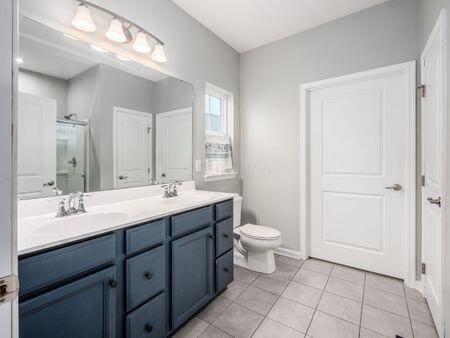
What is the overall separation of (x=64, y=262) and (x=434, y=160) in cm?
229

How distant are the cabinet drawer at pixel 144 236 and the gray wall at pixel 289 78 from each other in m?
1.74

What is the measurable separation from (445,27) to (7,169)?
210 cm

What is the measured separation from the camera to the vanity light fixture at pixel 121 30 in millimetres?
1431

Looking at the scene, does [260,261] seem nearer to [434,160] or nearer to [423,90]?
[434,160]

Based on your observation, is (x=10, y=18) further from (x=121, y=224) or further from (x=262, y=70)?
(x=262, y=70)

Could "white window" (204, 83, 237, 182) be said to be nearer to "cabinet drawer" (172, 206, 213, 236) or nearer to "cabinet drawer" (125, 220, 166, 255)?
"cabinet drawer" (172, 206, 213, 236)

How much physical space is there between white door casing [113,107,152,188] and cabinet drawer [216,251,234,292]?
2.98 feet

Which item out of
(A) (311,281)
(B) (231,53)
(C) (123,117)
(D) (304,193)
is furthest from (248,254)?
(B) (231,53)

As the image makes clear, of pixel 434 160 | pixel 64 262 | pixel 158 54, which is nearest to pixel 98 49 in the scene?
pixel 158 54

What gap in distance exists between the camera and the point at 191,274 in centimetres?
154

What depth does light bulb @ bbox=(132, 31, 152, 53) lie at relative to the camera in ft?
5.72

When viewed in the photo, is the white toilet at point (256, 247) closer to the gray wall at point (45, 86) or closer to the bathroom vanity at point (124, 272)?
the bathroom vanity at point (124, 272)

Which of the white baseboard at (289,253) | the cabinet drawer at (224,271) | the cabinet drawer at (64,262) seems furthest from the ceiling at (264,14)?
the white baseboard at (289,253)

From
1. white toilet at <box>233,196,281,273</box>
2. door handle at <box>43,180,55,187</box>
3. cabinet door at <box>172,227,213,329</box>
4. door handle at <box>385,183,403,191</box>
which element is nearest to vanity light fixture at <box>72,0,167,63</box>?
door handle at <box>43,180,55,187</box>
